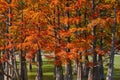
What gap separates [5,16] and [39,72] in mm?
5758

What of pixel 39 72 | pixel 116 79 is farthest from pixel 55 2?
pixel 116 79

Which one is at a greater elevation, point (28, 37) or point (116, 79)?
point (28, 37)

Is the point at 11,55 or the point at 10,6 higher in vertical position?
the point at 10,6

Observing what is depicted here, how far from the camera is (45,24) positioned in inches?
1097

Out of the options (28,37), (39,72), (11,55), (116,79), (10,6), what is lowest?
(116,79)

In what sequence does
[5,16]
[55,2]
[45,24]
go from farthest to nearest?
[5,16] → [45,24] → [55,2]

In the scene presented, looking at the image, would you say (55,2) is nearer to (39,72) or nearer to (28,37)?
(28,37)

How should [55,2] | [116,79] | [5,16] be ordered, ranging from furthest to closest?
[116,79] → [5,16] → [55,2]

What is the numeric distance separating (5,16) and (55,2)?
5916 millimetres

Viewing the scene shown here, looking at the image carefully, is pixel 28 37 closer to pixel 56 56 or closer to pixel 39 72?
pixel 56 56

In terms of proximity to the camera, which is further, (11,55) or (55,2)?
(11,55)

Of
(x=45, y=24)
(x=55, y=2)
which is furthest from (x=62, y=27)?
(x=55, y=2)

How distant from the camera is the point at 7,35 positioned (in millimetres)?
28734

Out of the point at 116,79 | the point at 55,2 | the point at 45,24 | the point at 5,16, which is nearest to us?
the point at 55,2
